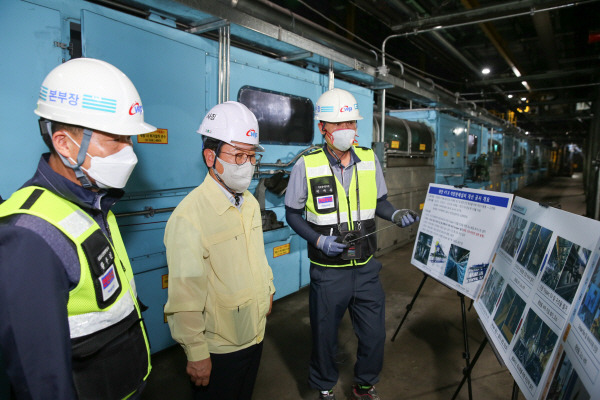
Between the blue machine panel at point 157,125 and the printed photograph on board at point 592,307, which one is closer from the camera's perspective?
the printed photograph on board at point 592,307

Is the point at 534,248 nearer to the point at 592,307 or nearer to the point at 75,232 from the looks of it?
the point at 592,307

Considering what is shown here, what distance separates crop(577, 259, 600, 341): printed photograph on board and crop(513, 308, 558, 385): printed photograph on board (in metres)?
0.16

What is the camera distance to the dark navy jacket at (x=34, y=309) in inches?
29.9

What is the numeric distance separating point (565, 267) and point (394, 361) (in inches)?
74.2

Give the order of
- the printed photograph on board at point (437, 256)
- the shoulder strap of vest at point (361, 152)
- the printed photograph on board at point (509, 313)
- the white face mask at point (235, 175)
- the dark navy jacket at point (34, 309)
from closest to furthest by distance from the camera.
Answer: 1. the dark navy jacket at point (34, 309)
2. the printed photograph on board at point (509, 313)
3. the white face mask at point (235, 175)
4. the shoulder strap of vest at point (361, 152)
5. the printed photograph on board at point (437, 256)

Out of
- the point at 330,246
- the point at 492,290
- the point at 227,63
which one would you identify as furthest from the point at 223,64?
the point at 492,290

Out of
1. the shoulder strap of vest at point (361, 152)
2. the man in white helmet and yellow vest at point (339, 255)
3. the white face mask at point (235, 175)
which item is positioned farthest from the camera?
the shoulder strap of vest at point (361, 152)

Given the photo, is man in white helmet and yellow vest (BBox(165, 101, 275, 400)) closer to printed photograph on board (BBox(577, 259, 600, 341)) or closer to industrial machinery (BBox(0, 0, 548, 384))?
industrial machinery (BBox(0, 0, 548, 384))

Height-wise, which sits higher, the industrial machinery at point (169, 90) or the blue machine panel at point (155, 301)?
the industrial machinery at point (169, 90)

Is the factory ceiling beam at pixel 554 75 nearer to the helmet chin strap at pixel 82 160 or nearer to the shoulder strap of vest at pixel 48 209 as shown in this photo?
the helmet chin strap at pixel 82 160

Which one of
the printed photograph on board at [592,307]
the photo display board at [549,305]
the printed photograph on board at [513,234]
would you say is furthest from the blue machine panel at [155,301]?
the printed photograph on board at [592,307]

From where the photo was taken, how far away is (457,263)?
86.0 inches

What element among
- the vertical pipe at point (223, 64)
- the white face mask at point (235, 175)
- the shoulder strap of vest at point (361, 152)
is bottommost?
the white face mask at point (235, 175)

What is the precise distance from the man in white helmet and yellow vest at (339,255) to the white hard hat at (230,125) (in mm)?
602
